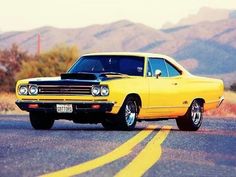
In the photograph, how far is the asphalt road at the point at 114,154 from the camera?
795 centimetres

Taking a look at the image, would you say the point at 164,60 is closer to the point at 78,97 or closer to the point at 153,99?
the point at 153,99

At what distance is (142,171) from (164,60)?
8.75 meters

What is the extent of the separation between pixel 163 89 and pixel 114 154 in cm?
631

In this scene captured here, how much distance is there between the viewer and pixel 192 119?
16375 mm

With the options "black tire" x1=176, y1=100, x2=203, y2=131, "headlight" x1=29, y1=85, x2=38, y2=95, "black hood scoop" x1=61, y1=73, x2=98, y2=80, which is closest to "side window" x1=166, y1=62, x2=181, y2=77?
"black tire" x1=176, y1=100, x2=203, y2=131

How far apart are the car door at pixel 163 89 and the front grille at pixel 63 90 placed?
154cm

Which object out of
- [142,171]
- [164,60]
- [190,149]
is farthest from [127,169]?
[164,60]

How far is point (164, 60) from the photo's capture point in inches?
649

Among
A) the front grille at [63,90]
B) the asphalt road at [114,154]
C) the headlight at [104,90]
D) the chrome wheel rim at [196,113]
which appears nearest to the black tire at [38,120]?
the front grille at [63,90]

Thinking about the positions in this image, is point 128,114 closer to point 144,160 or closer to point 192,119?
point 192,119

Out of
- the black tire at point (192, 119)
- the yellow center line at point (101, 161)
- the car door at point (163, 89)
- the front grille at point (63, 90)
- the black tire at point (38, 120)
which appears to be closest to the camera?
the yellow center line at point (101, 161)

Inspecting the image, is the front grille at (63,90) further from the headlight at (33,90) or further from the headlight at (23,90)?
the headlight at (23,90)

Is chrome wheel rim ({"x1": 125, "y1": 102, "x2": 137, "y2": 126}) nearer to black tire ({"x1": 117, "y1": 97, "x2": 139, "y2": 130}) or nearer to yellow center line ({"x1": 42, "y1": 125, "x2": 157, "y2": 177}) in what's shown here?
black tire ({"x1": 117, "y1": 97, "x2": 139, "y2": 130})

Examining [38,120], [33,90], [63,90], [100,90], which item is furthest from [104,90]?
[38,120]
